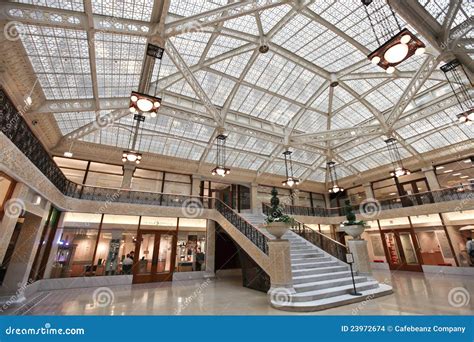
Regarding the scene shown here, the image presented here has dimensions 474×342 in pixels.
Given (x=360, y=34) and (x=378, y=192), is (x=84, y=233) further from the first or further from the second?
(x=378, y=192)

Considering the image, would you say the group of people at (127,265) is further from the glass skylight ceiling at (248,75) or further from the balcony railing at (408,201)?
the balcony railing at (408,201)

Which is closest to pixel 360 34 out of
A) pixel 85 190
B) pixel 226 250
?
pixel 226 250

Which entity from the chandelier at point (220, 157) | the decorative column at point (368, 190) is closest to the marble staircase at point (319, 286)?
the chandelier at point (220, 157)

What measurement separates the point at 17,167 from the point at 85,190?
19.3 ft

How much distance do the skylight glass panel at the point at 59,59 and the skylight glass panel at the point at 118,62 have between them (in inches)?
17.6

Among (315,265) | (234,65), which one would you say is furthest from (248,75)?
(315,265)

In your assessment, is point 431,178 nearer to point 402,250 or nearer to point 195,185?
point 402,250

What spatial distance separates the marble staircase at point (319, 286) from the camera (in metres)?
5.46

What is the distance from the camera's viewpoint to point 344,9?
7.84 m

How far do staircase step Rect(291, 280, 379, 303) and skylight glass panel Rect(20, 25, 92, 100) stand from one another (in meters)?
9.70

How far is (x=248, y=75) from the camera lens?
35.6 feet

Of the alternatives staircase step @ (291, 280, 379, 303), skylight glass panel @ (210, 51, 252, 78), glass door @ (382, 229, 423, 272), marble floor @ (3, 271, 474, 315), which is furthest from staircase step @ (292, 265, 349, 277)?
skylight glass panel @ (210, 51, 252, 78)

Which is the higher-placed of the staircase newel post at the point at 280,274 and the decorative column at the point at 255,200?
the decorative column at the point at 255,200

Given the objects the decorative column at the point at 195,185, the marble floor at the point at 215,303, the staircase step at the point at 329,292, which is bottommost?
the marble floor at the point at 215,303
